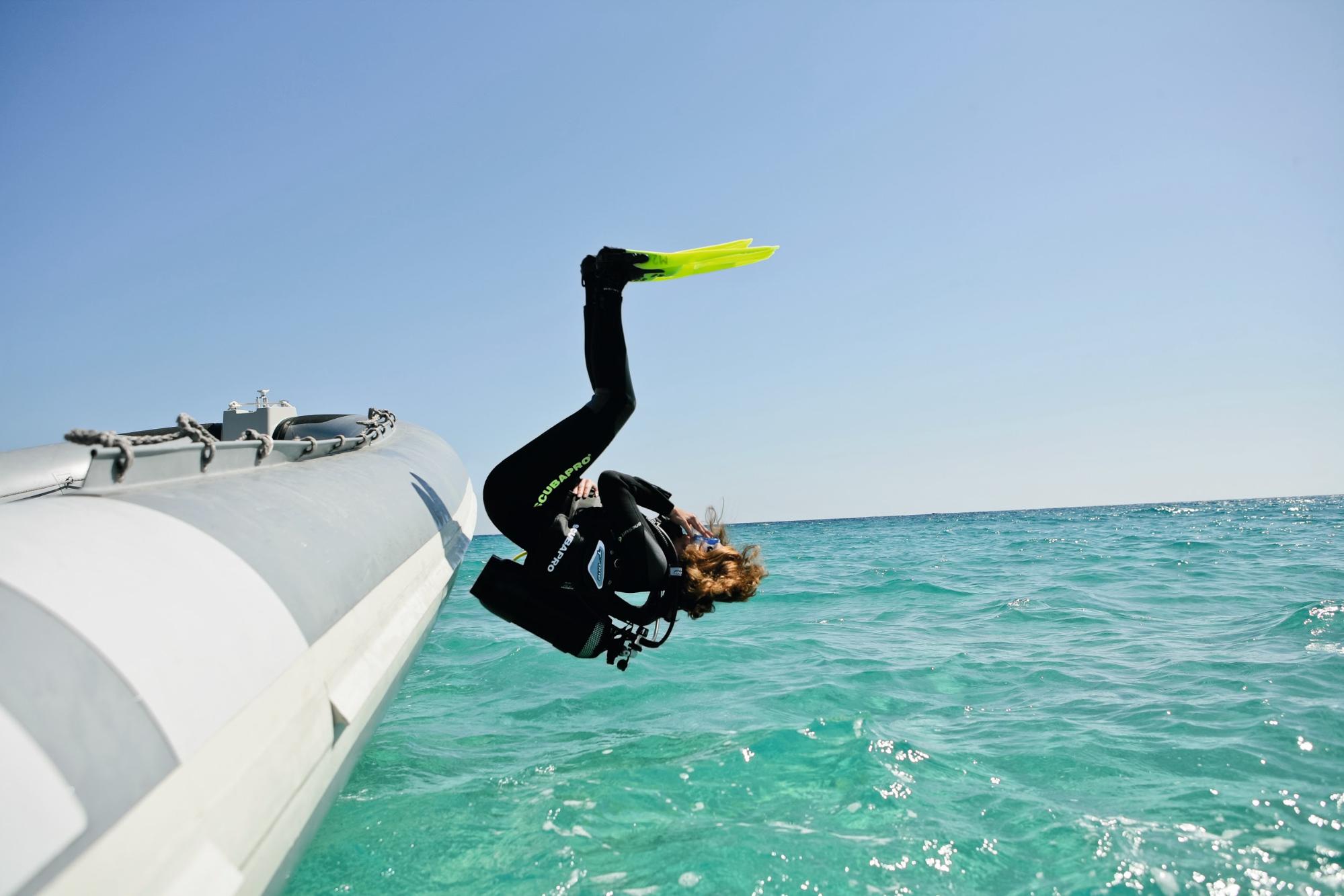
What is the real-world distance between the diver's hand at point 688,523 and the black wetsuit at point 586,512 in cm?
20

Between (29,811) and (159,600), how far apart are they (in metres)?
0.53

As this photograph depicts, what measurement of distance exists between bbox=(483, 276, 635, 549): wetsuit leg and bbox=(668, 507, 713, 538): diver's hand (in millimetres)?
414

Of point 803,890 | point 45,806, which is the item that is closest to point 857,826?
point 803,890

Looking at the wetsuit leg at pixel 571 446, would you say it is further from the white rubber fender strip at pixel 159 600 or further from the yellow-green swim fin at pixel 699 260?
the white rubber fender strip at pixel 159 600

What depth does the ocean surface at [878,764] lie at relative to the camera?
7.25 feet

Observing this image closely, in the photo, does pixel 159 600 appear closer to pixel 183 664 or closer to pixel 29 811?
pixel 183 664

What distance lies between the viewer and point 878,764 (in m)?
3.01

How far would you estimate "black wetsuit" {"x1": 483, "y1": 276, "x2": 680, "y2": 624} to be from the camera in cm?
292

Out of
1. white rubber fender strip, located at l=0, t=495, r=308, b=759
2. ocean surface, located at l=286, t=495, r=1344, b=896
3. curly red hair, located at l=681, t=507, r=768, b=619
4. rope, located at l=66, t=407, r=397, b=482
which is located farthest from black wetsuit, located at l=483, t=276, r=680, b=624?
white rubber fender strip, located at l=0, t=495, r=308, b=759

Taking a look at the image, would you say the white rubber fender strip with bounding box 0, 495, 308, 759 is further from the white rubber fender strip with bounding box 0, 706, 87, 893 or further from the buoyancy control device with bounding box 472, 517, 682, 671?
the buoyancy control device with bounding box 472, 517, 682, 671

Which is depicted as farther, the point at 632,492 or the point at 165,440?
the point at 632,492

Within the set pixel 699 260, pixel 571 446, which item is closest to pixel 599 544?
pixel 571 446

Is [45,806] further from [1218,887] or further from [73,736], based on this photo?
[1218,887]

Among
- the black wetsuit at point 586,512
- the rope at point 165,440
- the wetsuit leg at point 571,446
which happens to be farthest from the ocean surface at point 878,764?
the rope at point 165,440
